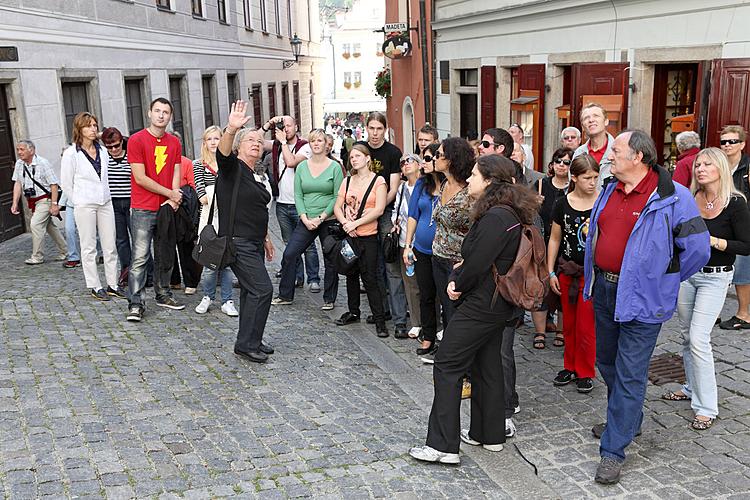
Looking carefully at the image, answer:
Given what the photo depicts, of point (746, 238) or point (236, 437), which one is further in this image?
point (746, 238)

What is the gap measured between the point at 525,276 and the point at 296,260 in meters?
4.15

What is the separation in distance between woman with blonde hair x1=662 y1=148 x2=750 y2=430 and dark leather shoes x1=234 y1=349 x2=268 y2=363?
316 centimetres

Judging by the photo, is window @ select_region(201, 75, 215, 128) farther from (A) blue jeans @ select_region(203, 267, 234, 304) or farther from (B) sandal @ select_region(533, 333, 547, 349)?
(B) sandal @ select_region(533, 333, 547, 349)

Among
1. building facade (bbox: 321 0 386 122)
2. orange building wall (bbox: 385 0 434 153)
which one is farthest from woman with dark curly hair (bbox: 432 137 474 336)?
building facade (bbox: 321 0 386 122)

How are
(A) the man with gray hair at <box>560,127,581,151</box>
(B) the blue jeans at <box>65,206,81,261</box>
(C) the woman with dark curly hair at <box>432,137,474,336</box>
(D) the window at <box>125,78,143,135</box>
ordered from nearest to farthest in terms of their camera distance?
(C) the woman with dark curly hair at <box>432,137,474,336</box> → (A) the man with gray hair at <box>560,127,581,151</box> → (B) the blue jeans at <box>65,206,81,261</box> → (D) the window at <box>125,78,143,135</box>

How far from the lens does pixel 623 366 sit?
14.0ft

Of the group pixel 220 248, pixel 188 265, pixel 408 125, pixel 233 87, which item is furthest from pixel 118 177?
pixel 233 87

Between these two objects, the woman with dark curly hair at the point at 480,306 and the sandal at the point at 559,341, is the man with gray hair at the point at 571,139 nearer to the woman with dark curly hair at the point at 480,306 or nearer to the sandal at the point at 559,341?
the sandal at the point at 559,341

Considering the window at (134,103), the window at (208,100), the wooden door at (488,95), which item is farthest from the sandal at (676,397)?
the window at (208,100)

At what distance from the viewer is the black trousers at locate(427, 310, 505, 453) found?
436cm

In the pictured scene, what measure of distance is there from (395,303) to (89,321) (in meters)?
2.82

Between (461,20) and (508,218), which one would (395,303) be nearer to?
(508,218)

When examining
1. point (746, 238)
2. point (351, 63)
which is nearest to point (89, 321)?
point (746, 238)

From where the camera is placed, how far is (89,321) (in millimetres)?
6816
